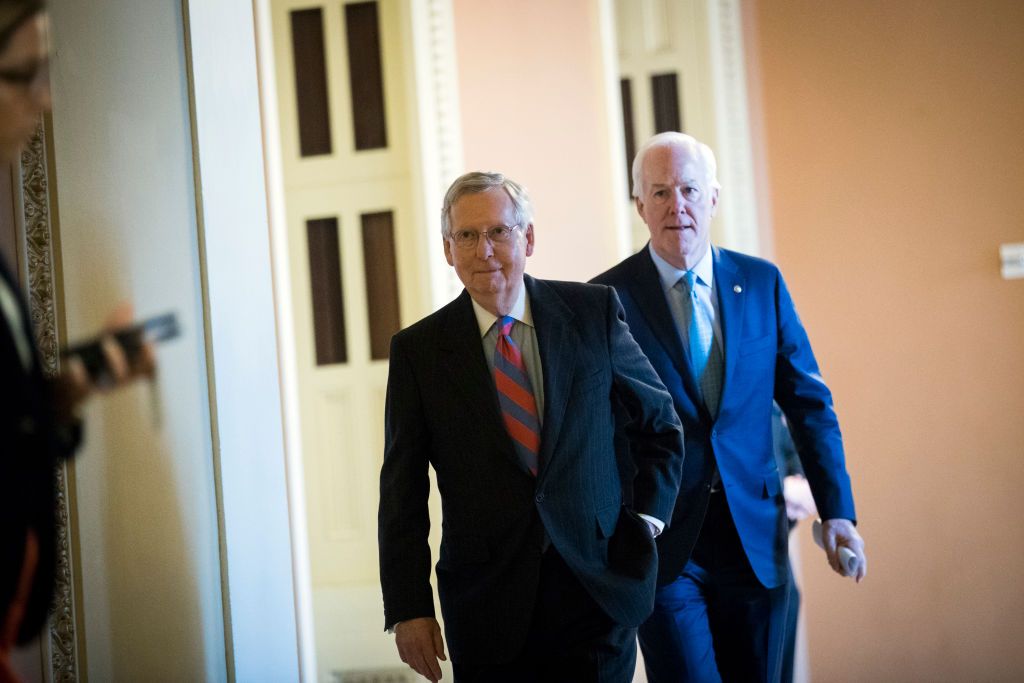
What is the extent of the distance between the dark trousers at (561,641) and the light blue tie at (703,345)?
68 cm

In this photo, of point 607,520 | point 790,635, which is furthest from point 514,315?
point 790,635

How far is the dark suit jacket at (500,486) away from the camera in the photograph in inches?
84.7

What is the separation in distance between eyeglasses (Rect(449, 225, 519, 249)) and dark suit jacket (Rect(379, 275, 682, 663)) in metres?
0.14

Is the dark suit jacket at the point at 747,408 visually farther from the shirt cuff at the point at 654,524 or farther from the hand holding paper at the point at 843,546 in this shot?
the shirt cuff at the point at 654,524

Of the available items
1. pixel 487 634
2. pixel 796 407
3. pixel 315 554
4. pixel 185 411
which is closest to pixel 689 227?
pixel 796 407

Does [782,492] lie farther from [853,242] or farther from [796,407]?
[853,242]

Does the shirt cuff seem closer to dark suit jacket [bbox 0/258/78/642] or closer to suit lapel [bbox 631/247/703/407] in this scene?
suit lapel [bbox 631/247/703/407]

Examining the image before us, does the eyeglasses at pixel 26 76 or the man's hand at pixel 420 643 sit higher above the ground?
the eyeglasses at pixel 26 76

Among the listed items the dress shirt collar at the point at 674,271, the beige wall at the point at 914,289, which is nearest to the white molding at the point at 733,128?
the beige wall at the point at 914,289

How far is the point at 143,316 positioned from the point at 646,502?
119 cm

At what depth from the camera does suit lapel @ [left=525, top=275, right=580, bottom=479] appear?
213cm

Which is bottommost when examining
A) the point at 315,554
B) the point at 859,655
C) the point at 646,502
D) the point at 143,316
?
the point at 859,655

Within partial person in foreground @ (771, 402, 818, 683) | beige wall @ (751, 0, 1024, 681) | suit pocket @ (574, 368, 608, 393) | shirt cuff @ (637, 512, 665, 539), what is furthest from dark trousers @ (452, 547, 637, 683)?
beige wall @ (751, 0, 1024, 681)

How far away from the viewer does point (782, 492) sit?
2779mm
